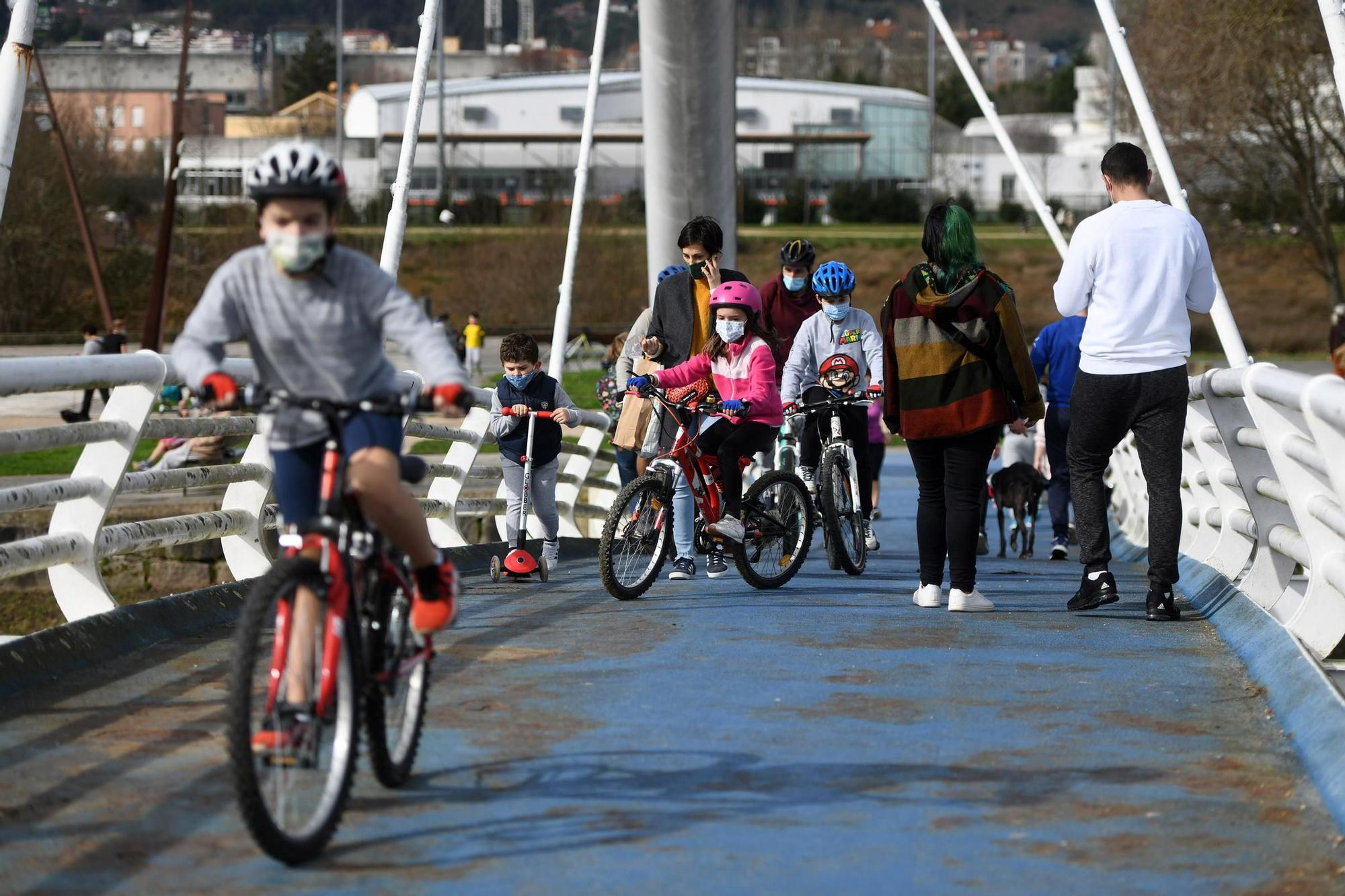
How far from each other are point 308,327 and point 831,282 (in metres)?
6.76

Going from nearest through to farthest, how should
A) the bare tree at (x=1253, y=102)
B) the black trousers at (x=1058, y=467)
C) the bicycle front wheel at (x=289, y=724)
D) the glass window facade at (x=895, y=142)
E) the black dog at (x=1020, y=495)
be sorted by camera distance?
the bicycle front wheel at (x=289, y=724)
the black trousers at (x=1058, y=467)
the black dog at (x=1020, y=495)
the bare tree at (x=1253, y=102)
the glass window facade at (x=895, y=142)

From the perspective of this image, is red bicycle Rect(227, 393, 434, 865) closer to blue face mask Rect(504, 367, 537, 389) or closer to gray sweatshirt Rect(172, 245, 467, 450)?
gray sweatshirt Rect(172, 245, 467, 450)

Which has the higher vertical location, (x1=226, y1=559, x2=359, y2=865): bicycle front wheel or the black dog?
(x1=226, y1=559, x2=359, y2=865): bicycle front wheel

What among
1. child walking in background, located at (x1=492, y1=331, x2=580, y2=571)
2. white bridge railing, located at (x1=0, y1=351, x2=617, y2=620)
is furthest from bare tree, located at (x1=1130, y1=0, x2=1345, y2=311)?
white bridge railing, located at (x1=0, y1=351, x2=617, y2=620)

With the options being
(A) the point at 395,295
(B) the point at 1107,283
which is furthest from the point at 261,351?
(B) the point at 1107,283

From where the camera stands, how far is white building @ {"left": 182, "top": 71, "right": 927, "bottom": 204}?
4274 inches

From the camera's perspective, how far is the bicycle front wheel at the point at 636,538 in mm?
9258

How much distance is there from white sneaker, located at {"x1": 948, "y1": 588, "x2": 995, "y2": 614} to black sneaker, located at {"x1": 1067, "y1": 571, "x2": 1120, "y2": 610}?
356 millimetres


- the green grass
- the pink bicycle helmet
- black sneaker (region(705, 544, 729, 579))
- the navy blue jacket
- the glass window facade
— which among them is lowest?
the green grass

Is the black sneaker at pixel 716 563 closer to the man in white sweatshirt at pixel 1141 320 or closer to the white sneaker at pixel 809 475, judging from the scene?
the white sneaker at pixel 809 475

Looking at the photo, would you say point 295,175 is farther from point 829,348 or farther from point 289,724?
point 829,348

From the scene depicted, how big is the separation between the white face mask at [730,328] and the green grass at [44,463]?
16.2 m

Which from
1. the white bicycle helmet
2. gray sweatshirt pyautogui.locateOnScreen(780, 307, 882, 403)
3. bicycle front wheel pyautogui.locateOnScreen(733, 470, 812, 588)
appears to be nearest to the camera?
the white bicycle helmet

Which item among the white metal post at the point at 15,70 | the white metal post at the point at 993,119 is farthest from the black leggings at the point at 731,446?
the white metal post at the point at 993,119
